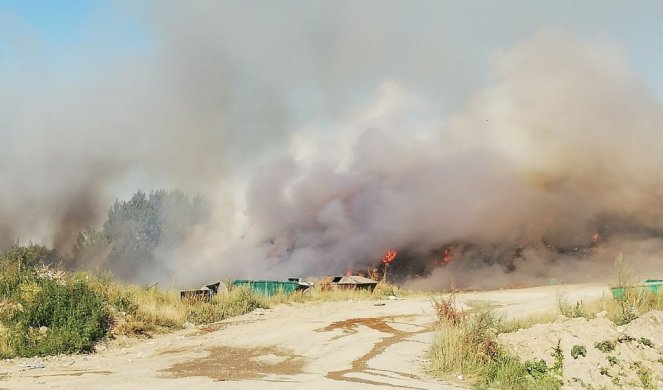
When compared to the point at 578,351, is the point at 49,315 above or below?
above

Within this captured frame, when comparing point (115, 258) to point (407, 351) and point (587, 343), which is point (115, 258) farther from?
point (587, 343)

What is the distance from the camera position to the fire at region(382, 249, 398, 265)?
41.7 m

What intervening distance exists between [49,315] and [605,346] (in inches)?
564

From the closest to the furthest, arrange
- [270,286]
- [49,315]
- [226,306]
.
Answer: [49,315]
[226,306]
[270,286]

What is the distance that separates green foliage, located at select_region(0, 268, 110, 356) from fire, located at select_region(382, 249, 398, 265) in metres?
27.9

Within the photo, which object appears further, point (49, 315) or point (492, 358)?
point (49, 315)

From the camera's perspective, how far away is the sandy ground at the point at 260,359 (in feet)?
32.2

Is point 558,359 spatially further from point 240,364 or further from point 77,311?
point 77,311

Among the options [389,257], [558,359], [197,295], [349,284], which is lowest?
[558,359]

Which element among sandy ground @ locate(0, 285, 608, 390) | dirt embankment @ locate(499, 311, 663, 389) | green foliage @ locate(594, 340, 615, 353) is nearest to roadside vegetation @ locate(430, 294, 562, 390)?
dirt embankment @ locate(499, 311, 663, 389)

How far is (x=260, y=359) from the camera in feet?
42.2

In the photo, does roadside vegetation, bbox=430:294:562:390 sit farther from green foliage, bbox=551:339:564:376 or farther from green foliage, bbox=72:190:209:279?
green foliage, bbox=72:190:209:279

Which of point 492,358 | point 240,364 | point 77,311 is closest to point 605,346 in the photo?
point 492,358

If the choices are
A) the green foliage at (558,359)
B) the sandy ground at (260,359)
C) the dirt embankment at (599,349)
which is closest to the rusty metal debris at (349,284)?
the sandy ground at (260,359)
